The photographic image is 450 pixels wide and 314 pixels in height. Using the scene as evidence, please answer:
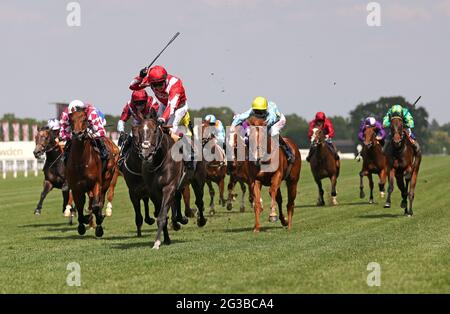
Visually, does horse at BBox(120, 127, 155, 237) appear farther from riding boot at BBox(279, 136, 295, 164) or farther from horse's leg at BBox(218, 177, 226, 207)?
horse's leg at BBox(218, 177, 226, 207)

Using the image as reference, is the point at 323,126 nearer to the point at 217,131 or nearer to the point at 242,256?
the point at 217,131

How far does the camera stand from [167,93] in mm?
13922

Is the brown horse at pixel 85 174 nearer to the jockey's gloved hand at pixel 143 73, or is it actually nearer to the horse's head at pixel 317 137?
the jockey's gloved hand at pixel 143 73

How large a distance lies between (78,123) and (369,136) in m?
12.8

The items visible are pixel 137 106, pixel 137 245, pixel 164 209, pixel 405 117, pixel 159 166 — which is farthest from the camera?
pixel 405 117

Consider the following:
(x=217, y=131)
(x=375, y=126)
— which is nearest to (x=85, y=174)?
(x=217, y=131)

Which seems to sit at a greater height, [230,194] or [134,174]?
[134,174]

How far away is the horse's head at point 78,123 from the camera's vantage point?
47.6 feet

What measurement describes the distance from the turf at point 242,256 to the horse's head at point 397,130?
1636 mm

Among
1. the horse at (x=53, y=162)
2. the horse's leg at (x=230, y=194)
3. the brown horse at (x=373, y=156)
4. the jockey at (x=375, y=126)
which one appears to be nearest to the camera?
the horse at (x=53, y=162)

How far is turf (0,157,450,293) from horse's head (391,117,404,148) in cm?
164

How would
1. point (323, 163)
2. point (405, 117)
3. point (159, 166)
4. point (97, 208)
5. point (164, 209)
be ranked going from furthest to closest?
1. point (323, 163)
2. point (405, 117)
3. point (97, 208)
4. point (159, 166)
5. point (164, 209)

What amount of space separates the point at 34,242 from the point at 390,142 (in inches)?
336

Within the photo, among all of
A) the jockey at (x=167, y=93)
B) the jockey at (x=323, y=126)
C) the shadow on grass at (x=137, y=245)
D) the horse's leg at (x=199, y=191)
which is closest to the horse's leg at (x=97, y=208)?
the shadow on grass at (x=137, y=245)
